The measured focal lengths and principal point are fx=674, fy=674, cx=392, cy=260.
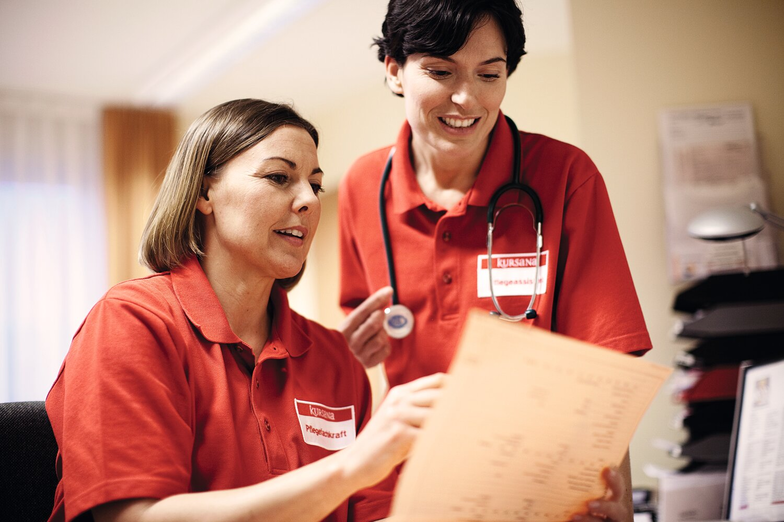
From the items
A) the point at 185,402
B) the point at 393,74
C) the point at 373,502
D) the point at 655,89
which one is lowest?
the point at 373,502

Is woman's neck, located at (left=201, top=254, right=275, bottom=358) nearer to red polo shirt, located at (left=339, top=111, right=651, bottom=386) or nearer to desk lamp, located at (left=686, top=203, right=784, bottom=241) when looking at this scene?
red polo shirt, located at (left=339, top=111, right=651, bottom=386)

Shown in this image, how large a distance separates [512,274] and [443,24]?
491 millimetres

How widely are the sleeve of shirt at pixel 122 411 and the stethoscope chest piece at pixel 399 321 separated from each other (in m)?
0.51

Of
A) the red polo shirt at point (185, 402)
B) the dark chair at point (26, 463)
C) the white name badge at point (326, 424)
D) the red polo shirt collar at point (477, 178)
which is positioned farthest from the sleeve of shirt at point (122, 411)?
the red polo shirt collar at point (477, 178)

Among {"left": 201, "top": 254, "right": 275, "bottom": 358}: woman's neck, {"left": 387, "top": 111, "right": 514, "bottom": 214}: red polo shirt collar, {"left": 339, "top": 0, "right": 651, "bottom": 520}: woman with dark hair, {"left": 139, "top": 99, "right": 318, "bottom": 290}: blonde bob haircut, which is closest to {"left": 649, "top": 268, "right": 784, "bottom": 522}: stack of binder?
{"left": 339, "top": 0, "right": 651, "bottom": 520}: woman with dark hair

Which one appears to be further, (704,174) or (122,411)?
(704,174)

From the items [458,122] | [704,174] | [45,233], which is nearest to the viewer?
[458,122]

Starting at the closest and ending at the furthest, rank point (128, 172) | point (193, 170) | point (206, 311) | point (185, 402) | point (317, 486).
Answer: point (317, 486) → point (185, 402) → point (206, 311) → point (193, 170) → point (128, 172)

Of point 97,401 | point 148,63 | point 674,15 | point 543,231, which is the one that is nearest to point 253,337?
point 97,401

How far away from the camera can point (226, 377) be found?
1.07 metres

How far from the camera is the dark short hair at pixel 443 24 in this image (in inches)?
47.6

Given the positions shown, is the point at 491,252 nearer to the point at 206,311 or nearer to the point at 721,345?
the point at 206,311

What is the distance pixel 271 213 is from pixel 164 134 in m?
4.46

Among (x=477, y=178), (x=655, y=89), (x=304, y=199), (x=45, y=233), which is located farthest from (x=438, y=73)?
(x=45, y=233)
